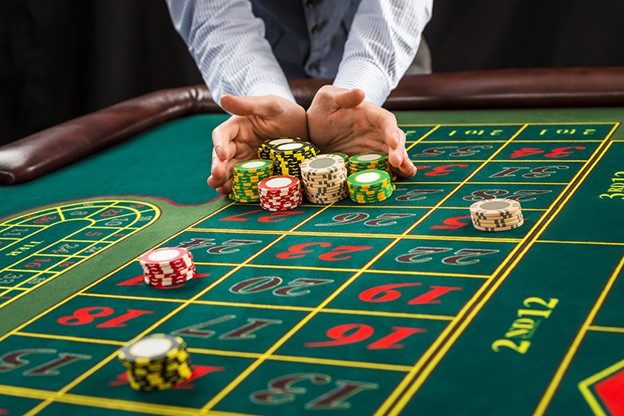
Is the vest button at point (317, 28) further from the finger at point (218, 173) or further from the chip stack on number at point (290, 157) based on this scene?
the finger at point (218, 173)

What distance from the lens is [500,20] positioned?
225 inches

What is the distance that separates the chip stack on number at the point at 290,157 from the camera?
2615 mm

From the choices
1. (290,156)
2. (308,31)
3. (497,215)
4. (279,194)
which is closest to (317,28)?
(308,31)

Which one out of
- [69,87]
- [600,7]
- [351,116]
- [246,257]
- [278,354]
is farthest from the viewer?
[69,87]

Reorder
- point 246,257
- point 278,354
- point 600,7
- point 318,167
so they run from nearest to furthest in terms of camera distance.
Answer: point 278,354, point 246,257, point 318,167, point 600,7

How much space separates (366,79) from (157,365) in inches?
70.8

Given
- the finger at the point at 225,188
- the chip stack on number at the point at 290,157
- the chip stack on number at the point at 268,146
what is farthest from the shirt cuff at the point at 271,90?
the finger at the point at 225,188

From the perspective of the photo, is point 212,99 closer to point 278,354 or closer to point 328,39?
point 328,39

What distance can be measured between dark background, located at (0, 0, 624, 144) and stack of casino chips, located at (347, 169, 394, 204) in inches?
141

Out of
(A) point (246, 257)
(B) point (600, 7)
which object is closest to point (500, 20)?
(B) point (600, 7)

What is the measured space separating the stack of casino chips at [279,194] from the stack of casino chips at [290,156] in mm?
143

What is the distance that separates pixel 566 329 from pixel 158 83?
16.0ft

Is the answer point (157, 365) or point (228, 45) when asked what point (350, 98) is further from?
point (157, 365)

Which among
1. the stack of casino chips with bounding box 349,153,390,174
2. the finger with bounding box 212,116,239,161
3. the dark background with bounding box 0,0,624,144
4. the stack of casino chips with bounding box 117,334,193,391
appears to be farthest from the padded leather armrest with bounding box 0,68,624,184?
the dark background with bounding box 0,0,624,144
